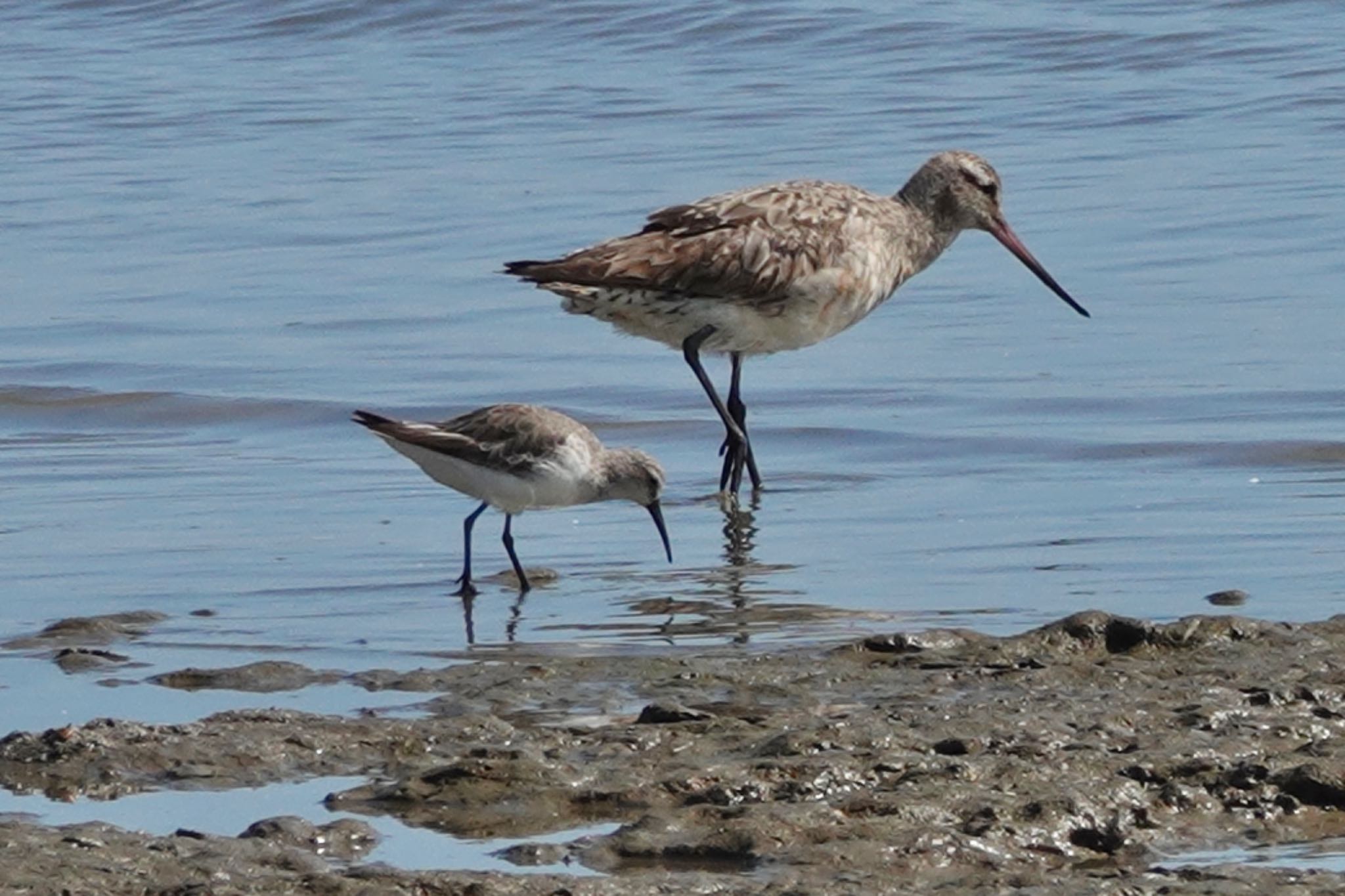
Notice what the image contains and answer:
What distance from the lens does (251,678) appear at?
653 cm

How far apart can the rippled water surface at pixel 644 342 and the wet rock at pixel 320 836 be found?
4.46 feet

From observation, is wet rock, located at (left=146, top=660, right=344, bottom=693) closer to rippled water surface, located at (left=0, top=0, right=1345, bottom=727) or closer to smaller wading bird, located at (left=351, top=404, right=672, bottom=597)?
rippled water surface, located at (left=0, top=0, right=1345, bottom=727)

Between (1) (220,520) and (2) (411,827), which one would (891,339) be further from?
(2) (411,827)

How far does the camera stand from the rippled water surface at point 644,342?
7.92m

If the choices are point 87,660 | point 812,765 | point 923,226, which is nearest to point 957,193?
point 923,226

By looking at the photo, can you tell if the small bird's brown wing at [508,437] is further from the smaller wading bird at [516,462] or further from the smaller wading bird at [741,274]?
the smaller wading bird at [741,274]

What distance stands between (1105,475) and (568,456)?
2358mm

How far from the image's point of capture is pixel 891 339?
12438 mm

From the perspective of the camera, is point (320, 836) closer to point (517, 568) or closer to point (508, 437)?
point (517, 568)

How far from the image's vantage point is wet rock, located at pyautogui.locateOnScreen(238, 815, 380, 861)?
4.98 meters

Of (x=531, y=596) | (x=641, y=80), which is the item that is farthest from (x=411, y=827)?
(x=641, y=80)

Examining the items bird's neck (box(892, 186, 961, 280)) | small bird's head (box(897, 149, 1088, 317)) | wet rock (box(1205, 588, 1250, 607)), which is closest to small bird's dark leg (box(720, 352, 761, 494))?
bird's neck (box(892, 186, 961, 280))

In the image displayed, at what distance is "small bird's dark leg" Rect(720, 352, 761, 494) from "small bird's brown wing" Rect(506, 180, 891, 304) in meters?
0.40

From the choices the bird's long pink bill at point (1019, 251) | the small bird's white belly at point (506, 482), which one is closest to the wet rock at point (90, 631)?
the small bird's white belly at point (506, 482)
